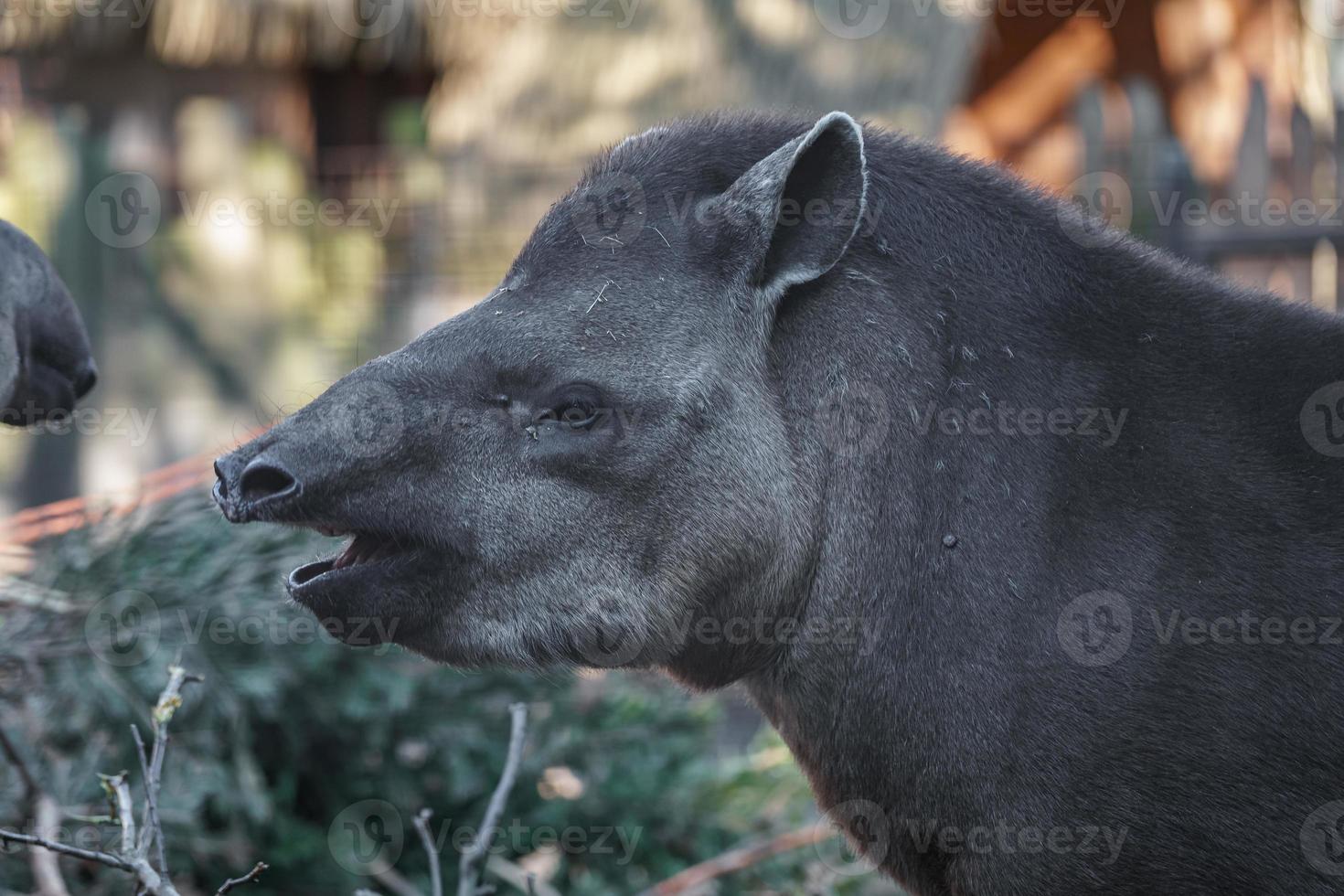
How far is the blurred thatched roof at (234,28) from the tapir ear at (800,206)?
26.8 ft

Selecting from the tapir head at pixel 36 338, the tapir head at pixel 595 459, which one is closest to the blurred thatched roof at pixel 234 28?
the tapir head at pixel 36 338

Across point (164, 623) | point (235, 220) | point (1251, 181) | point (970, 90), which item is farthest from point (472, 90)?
point (970, 90)

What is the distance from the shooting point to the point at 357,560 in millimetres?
2896

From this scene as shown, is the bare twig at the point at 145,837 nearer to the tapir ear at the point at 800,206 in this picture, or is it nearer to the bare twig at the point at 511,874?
the tapir ear at the point at 800,206

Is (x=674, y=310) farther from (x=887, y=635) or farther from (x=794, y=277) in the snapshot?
(x=887, y=635)

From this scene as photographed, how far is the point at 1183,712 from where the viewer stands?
2604 mm

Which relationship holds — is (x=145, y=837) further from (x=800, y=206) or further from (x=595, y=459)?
(x=800, y=206)

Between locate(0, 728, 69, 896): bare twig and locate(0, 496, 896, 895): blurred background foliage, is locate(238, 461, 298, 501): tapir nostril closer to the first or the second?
locate(0, 728, 69, 896): bare twig

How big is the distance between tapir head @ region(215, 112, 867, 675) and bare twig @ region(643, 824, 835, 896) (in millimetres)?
2127

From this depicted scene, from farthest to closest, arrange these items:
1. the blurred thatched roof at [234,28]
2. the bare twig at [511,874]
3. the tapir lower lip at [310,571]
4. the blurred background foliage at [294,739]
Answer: the blurred thatched roof at [234,28]
the bare twig at [511,874]
the blurred background foliage at [294,739]
the tapir lower lip at [310,571]

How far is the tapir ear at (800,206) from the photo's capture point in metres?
2.82

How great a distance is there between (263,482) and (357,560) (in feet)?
0.91

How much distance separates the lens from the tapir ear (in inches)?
111

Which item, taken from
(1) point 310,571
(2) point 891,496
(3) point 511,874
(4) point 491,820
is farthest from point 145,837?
(3) point 511,874
